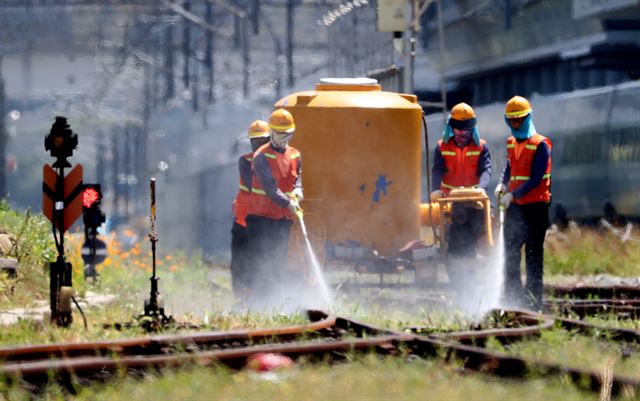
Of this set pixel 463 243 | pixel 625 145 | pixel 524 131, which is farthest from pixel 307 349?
pixel 625 145

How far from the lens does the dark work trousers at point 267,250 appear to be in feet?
50.9

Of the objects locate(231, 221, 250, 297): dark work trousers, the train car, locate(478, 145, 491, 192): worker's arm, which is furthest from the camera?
the train car

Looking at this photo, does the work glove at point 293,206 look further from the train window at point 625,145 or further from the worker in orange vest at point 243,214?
the train window at point 625,145

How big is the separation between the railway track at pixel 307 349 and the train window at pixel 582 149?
21.6 meters

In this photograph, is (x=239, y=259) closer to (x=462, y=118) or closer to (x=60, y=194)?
(x=462, y=118)

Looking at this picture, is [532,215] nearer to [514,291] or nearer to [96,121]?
[514,291]

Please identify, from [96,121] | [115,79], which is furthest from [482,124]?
[96,121]

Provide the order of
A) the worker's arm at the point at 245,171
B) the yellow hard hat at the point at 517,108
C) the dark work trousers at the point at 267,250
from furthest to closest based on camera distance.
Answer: the worker's arm at the point at 245,171, the dark work trousers at the point at 267,250, the yellow hard hat at the point at 517,108

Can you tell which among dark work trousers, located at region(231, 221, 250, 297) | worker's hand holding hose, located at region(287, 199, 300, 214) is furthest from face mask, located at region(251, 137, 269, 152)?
worker's hand holding hose, located at region(287, 199, 300, 214)

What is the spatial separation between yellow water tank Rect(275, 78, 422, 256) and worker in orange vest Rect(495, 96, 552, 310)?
2823mm

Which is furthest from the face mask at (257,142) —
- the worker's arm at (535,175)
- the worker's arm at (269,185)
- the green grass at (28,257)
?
the worker's arm at (535,175)

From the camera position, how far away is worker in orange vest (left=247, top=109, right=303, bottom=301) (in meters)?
15.2

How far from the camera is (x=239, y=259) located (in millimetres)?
16266

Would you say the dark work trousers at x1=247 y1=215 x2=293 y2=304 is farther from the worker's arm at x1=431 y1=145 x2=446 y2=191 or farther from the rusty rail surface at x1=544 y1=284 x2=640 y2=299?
the rusty rail surface at x1=544 y1=284 x2=640 y2=299
